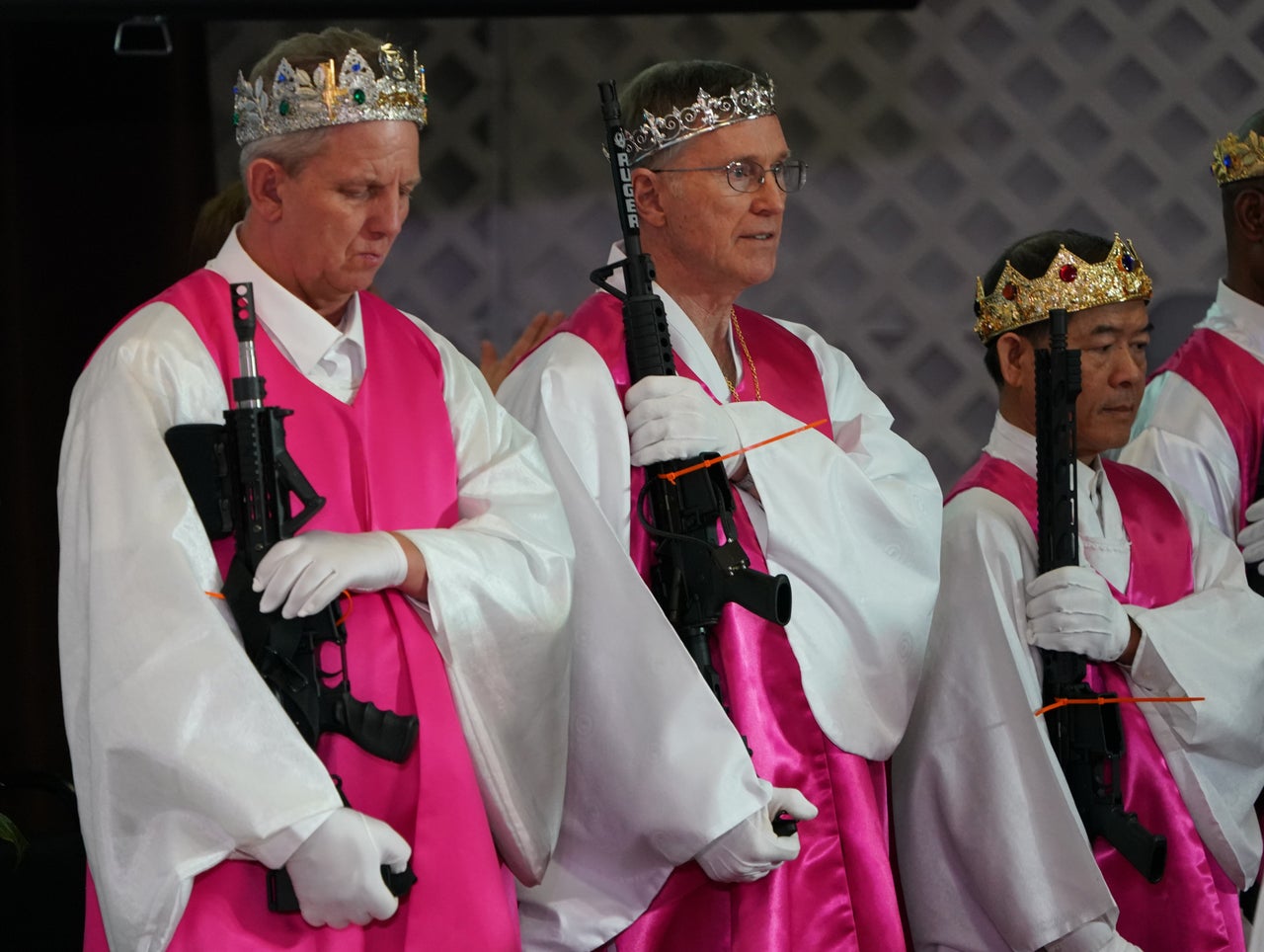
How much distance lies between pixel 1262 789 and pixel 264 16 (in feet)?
6.53

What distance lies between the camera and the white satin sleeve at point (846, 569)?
2.21 m

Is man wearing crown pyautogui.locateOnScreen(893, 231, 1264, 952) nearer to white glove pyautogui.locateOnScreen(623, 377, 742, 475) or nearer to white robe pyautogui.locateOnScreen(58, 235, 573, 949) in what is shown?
white glove pyautogui.locateOnScreen(623, 377, 742, 475)

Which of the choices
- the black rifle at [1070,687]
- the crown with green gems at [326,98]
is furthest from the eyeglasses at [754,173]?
the crown with green gems at [326,98]

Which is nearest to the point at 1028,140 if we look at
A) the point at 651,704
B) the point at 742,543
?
the point at 742,543

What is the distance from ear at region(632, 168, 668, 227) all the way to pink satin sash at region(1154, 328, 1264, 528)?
1.08 meters

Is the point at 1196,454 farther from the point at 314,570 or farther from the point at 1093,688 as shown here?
the point at 314,570


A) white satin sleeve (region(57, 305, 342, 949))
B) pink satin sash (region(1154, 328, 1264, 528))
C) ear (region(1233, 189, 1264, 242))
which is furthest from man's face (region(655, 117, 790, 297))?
ear (region(1233, 189, 1264, 242))

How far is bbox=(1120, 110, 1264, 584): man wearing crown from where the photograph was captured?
2.84m

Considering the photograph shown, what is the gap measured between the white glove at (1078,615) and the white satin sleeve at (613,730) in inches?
21.8

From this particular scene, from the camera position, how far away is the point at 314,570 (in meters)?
1.67

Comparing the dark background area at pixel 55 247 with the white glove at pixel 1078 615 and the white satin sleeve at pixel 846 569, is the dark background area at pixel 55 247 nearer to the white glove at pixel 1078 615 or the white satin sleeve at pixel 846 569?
the white satin sleeve at pixel 846 569

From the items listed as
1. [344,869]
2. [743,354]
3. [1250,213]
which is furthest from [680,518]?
[1250,213]

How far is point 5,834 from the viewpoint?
2.14m

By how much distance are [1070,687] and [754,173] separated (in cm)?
81
